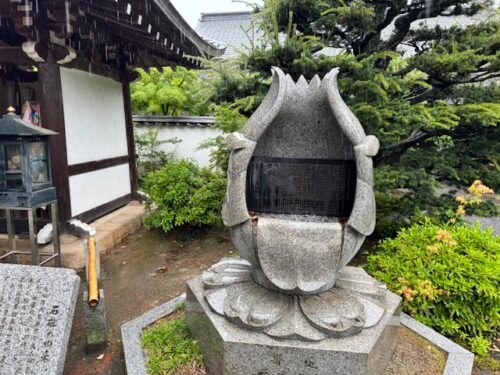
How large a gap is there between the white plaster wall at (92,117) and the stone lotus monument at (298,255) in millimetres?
3772

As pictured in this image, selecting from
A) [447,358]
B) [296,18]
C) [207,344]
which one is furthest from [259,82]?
[447,358]

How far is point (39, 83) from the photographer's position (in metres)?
4.96

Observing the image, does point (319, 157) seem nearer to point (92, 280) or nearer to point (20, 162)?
point (92, 280)

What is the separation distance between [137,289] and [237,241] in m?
2.30

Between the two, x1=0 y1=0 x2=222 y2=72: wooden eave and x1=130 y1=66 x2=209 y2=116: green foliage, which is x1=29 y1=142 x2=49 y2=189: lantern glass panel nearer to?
x1=0 y1=0 x2=222 y2=72: wooden eave

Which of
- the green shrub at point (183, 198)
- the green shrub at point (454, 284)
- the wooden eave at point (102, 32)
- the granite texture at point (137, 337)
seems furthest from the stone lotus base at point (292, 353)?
the wooden eave at point (102, 32)

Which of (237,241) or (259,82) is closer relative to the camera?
(237,241)

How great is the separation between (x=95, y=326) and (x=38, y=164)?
2332 millimetres

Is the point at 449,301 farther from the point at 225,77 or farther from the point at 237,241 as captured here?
the point at 225,77

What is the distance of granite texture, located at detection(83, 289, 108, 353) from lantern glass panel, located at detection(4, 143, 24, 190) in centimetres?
195

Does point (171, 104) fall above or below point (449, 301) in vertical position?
above

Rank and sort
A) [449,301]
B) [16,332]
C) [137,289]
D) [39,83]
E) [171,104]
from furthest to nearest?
[171,104], [39,83], [137,289], [449,301], [16,332]

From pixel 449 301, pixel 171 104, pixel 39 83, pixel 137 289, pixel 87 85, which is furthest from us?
pixel 171 104

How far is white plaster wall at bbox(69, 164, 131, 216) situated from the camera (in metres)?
5.71
